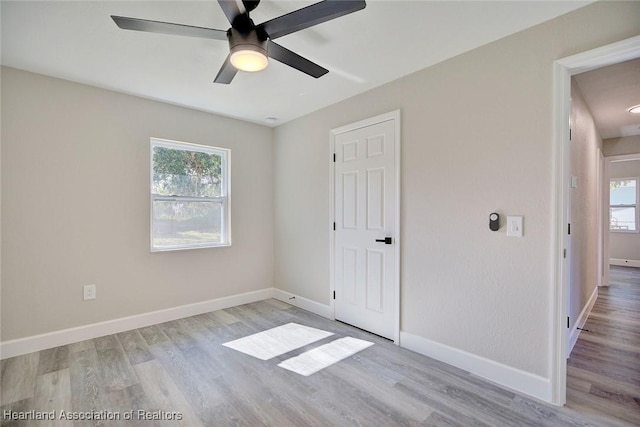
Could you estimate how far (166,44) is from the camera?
7.25 feet

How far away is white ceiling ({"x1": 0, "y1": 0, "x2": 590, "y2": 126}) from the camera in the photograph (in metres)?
1.84

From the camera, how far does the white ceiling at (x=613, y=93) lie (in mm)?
2569

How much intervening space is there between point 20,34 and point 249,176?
8.03 ft

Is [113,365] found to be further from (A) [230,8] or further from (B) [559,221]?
(B) [559,221]

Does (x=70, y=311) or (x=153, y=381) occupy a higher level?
(x=70, y=311)

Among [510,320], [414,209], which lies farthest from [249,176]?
[510,320]

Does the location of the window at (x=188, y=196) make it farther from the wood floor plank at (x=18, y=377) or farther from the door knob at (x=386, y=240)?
the door knob at (x=386, y=240)

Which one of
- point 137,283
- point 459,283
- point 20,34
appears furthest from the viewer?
point 137,283

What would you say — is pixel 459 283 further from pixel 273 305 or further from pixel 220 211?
pixel 220 211

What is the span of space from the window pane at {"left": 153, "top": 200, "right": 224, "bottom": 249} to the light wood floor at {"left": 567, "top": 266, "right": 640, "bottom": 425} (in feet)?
12.2

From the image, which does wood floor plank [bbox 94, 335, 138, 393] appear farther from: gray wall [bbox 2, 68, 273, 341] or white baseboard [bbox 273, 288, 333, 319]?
white baseboard [bbox 273, 288, 333, 319]

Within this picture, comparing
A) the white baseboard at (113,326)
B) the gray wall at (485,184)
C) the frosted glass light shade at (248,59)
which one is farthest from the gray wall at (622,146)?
the white baseboard at (113,326)

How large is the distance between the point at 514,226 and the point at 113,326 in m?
3.79

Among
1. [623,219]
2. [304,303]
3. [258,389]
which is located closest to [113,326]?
[258,389]
